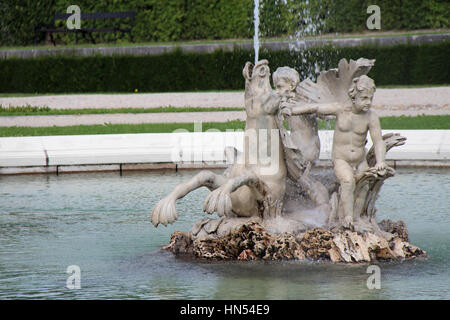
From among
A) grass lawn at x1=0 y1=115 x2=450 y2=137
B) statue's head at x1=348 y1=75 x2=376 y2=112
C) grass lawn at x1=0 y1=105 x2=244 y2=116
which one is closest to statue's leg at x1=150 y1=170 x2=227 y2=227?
statue's head at x1=348 y1=75 x2=376 y2=112

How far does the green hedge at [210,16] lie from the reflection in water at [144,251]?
12.8m

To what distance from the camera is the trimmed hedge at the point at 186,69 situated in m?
16.2

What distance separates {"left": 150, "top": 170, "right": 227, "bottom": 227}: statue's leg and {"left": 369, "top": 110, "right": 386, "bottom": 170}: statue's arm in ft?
3.15

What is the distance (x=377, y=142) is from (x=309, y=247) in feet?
2.56

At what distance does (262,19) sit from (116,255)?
15065 millimetres

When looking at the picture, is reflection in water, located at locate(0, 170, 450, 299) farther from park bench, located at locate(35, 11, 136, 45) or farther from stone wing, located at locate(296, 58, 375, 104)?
park bench, located at locate(35, 11, 136, 45)

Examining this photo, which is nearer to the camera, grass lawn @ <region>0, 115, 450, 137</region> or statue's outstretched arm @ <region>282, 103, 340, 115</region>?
statue's outstretched arm @ <region>282, 103, 340, 115</region>

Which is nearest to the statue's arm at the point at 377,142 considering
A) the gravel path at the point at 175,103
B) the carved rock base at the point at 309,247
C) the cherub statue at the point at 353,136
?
the cherub statue at the point at 353,136

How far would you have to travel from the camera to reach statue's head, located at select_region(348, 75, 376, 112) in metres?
4.95

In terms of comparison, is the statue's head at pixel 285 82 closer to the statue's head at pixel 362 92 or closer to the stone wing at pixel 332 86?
the stone wing at pixel 332 86

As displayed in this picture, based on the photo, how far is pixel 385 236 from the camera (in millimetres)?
5129

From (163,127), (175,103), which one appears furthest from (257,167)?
(175,103)
